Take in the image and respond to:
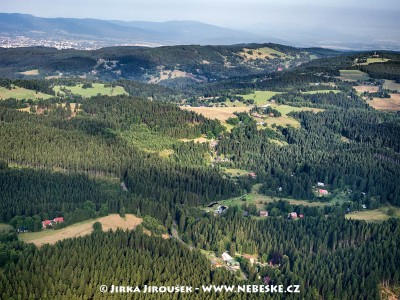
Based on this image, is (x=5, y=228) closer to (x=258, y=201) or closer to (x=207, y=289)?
(x=207, y=289)

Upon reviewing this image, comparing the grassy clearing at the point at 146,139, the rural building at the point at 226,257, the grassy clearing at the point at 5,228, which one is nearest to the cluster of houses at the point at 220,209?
the rural building at the point at 226,257

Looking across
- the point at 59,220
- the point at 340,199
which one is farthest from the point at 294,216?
the point at 59,220

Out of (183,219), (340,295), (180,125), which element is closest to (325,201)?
(183,219)

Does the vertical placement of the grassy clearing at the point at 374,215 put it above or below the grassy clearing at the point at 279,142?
below

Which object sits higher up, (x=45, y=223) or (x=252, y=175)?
(x=252, y=175)

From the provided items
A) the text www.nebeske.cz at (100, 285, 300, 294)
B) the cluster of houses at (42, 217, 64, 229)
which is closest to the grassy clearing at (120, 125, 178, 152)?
the cluster of houses at (42, 217, 64, 229)

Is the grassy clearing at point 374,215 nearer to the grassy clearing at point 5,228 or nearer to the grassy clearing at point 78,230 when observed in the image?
the grassy clearing at point 78,230
